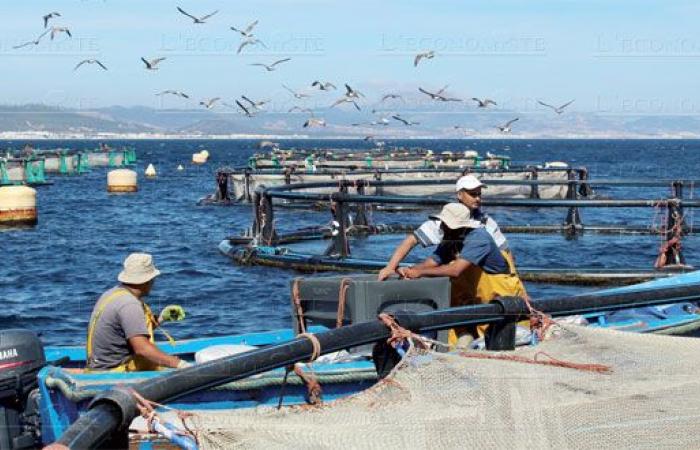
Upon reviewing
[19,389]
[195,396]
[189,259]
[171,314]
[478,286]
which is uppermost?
[478,286]

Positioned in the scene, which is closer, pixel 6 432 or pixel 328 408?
pixel 328 408

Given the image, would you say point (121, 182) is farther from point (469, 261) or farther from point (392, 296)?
point (392, 296)

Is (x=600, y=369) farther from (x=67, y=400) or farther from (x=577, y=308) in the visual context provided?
(x=67, y=400)

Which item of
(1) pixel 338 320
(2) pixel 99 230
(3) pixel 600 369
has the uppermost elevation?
(3) pixel 600 369

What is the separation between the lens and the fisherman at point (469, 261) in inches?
315

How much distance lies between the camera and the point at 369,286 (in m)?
7.41

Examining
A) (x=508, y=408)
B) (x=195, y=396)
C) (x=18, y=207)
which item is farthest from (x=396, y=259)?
(x=18, y=207)

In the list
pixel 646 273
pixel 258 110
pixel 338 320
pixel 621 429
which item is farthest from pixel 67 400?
pixel 258 110

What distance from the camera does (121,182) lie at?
2477 inches

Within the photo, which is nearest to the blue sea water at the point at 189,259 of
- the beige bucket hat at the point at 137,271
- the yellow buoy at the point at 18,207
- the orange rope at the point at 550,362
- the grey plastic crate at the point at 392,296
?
the yellow buoy at the point at 18,207

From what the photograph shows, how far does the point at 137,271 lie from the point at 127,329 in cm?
40

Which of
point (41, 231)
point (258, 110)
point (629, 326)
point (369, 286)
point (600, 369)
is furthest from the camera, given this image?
point (41, 231)

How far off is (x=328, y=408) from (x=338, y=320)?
400 cm

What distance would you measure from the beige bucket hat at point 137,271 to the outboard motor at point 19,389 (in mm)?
933
